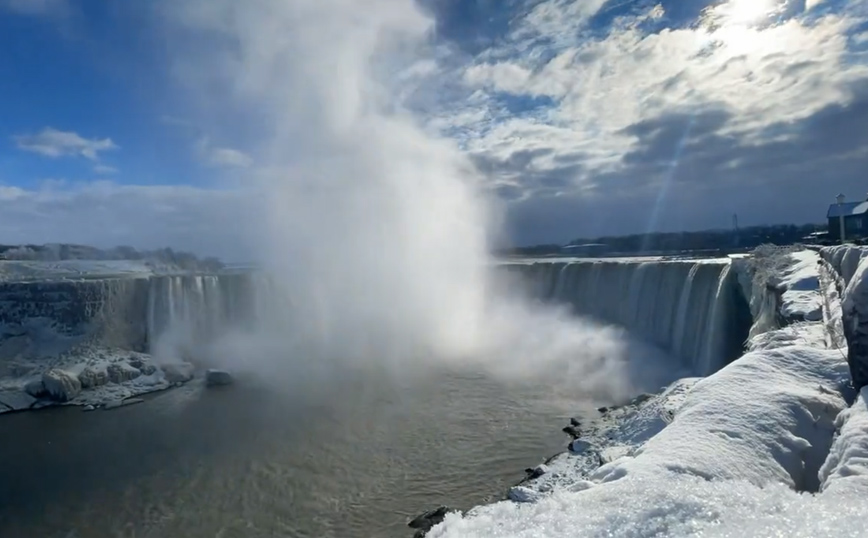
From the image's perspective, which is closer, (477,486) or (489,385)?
(477,486)

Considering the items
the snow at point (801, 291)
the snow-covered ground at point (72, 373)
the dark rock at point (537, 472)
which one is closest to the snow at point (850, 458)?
the snow at point (801, 291)

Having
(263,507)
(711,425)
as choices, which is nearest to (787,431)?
(711,425)

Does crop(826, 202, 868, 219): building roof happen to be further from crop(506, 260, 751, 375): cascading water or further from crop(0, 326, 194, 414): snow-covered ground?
crop(0, 326, 194, 414): snow-covered ground

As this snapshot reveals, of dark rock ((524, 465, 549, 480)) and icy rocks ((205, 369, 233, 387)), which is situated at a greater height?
dark rock ((524, 465, 549, 480))

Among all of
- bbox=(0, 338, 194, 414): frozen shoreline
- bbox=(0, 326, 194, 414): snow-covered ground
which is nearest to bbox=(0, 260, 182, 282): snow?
bbox=(0, 326, 194, 414): snow-covered ground

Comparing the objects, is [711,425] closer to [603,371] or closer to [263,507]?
[263,507]

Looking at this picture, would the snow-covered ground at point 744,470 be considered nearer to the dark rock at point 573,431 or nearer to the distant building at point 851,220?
the dark rock at point 573,431
